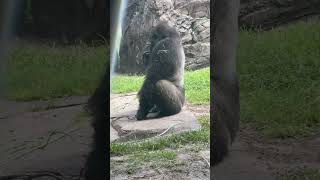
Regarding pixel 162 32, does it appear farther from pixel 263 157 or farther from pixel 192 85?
pixel 263 157

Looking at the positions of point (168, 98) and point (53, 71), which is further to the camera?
point (168, 98)

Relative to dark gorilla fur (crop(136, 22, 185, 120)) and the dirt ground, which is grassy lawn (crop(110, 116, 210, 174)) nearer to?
the dirt ground

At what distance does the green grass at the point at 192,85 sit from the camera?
15.7 feet

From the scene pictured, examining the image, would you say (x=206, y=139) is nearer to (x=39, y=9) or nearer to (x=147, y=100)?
(x=147, y=100)

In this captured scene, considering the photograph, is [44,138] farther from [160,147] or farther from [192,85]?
[192,85]

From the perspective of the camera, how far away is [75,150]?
479 centimetres

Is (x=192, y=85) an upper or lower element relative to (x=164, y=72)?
lower

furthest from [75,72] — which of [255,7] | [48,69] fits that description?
[255,7]

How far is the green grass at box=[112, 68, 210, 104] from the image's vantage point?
479cm

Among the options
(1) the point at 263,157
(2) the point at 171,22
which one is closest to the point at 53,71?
(2) the point at 171,22

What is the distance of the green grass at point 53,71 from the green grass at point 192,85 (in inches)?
9.9

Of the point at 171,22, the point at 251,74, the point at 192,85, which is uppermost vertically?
the point at 171,22

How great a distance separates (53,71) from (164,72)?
121 cm

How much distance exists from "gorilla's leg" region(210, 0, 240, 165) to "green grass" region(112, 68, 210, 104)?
0.07m
